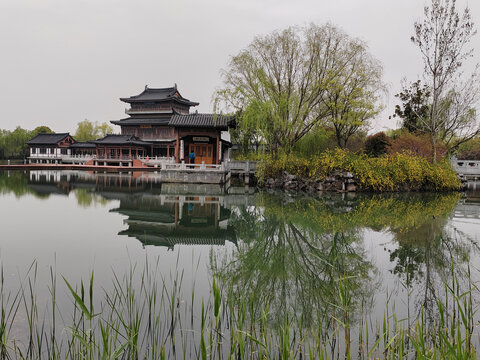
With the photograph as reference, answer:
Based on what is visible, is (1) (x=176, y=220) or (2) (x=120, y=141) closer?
(1) (x=176, y=220)

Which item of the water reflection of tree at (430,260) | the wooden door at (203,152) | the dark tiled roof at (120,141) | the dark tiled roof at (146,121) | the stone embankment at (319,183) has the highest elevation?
the dark tiled roof at (146,121)

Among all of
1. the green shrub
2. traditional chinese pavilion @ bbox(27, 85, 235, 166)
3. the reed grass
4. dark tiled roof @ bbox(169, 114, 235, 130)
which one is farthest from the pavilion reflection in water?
traditional chinese pavilion @ bbox(27, 85, 235, 166)

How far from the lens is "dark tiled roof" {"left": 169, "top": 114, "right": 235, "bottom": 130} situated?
19766 mm

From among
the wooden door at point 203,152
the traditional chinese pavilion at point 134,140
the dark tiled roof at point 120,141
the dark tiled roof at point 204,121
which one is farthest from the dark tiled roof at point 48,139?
the dark tiled roof at point 204,121

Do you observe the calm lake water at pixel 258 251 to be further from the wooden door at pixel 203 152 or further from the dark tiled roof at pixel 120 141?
the dark tiled roof at pixel 120 141

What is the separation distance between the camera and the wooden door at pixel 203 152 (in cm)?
2175

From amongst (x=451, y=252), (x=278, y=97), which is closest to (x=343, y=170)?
(x=278, y=97)

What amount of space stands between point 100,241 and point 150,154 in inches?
1222

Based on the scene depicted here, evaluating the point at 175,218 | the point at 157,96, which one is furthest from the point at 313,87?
the point at 157,96

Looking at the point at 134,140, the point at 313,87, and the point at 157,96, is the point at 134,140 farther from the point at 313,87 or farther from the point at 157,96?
the point at 313,87

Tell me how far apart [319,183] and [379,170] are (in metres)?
2.66

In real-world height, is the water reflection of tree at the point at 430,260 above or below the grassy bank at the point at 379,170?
below

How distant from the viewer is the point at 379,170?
50.4ft

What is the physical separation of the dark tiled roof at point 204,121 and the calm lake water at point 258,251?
32.4 feet
